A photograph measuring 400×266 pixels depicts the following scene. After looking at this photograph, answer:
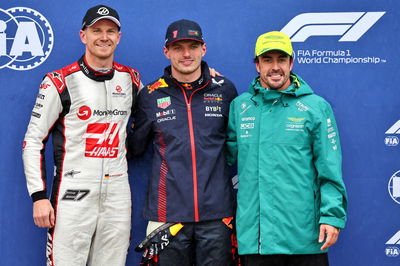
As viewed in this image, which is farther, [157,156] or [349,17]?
[349,17]

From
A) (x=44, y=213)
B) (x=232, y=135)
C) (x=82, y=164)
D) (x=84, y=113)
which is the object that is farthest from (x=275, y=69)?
(x=44, y=213)

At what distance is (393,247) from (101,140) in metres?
2.13

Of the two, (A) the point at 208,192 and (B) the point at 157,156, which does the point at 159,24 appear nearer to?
(B) the point at 157,156

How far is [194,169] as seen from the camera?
8.52ft

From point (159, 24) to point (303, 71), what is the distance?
3.50 ft

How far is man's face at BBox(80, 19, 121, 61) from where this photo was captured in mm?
2660

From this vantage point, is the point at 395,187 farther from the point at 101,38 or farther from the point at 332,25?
the point at 101,38

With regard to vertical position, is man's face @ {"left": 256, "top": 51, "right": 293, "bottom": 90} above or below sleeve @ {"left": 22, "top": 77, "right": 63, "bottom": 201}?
above

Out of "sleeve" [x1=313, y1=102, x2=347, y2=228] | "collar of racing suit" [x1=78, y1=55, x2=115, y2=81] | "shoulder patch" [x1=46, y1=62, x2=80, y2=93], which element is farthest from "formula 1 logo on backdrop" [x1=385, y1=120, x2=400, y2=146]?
"shoulder patch" [x1=46, y1=62, x2=80, y2=93]

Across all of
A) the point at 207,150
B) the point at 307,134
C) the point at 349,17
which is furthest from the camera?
the point at 349,17

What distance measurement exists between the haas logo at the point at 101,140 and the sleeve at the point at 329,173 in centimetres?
120

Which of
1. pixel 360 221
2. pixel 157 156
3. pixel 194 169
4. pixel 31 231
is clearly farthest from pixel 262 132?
pixel 31 231

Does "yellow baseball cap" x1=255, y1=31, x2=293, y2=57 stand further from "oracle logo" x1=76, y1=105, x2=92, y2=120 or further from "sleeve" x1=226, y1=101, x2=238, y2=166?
"oracle logo" x1=76, y1=105, x2=92, y2=120

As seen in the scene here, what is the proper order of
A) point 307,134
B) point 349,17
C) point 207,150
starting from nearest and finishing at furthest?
1. point 307,134
2. point 207,150
3. point 349,17
